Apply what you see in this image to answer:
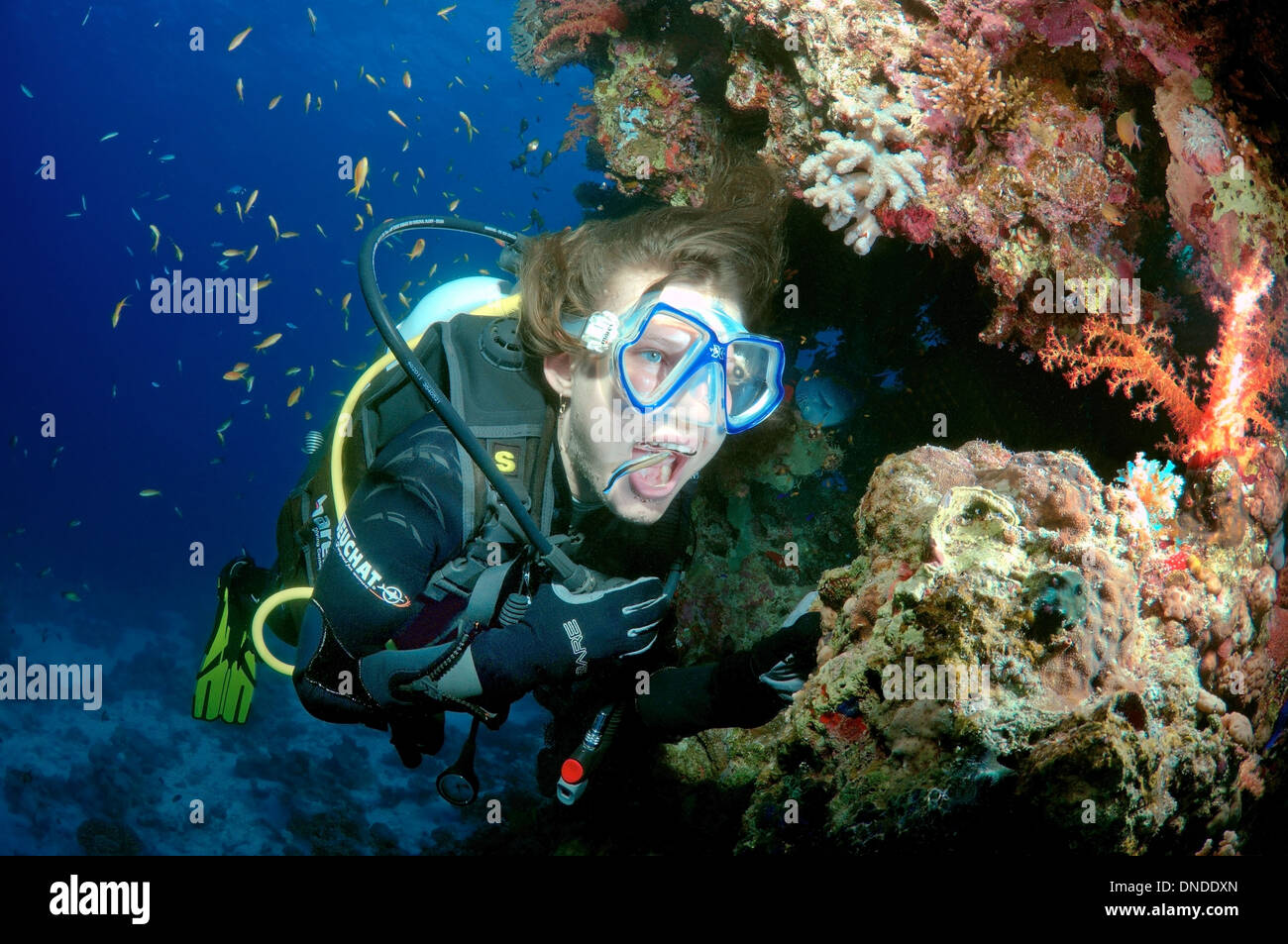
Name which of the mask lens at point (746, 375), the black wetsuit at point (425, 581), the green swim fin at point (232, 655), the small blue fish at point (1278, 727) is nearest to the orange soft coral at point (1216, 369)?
the small blue fish at point (1278, 727)

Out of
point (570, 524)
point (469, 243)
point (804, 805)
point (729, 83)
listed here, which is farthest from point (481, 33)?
point (469, 243)

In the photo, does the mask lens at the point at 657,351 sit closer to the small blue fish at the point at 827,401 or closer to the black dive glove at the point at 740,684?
the black dive glove at the point at 740,684

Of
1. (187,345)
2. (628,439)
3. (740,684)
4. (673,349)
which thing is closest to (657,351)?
(673,349)

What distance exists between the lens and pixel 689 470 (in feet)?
10.4

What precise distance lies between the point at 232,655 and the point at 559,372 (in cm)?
340

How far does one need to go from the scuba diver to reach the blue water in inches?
115

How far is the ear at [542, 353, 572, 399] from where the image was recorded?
10.8ft

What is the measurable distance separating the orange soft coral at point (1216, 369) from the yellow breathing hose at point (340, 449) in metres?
3.21

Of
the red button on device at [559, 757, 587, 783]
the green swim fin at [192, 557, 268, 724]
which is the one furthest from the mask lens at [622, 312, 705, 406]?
the green swim fin at [192, 557, 268, 724]

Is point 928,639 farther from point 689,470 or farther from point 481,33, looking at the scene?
point 481,33

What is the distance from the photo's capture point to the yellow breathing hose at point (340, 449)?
3395 millimetres

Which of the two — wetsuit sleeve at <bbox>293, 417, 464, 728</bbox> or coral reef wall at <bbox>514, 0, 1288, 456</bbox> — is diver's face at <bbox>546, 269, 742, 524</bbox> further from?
coral reef wall at <bbox>514, 0, 1288, 456</bbox>

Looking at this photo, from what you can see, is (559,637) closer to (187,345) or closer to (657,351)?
(657,351)

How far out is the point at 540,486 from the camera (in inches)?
124
